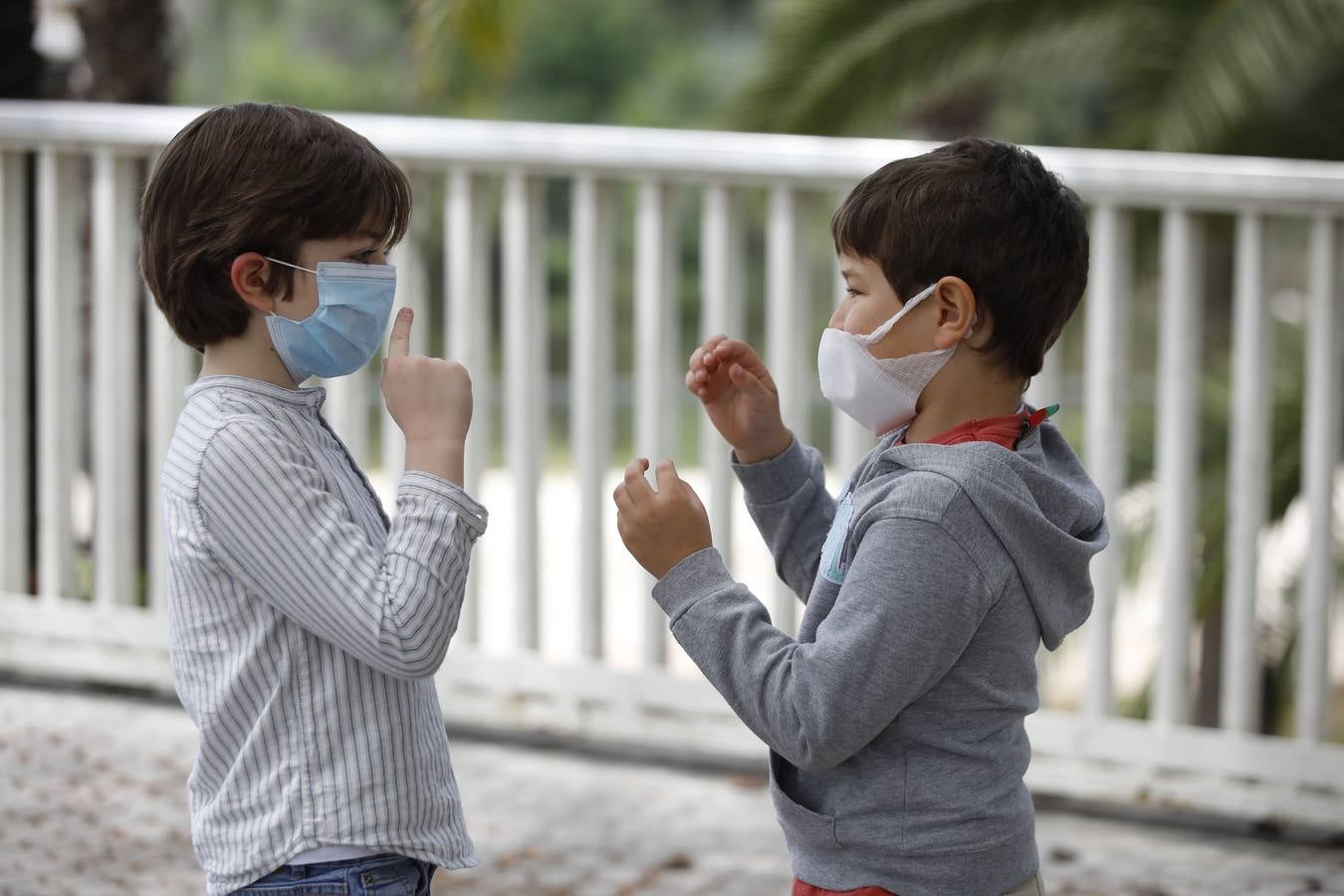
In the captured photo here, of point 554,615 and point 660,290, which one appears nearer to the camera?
point 660,290

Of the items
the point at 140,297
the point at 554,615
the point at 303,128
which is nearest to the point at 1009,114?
the point at 554,615

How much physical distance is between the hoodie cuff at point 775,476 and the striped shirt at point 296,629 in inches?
17.2

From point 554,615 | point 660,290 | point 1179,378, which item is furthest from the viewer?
point 554,615

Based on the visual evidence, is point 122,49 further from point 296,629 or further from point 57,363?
point 296,629

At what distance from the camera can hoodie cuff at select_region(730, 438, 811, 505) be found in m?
2.13

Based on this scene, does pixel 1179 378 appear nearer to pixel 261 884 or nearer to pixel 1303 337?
pixel 261 884

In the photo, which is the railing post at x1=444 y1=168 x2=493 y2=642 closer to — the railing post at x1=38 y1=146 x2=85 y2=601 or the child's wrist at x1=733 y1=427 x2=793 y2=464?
the railing post at x1=38 y1=146 x2=85 y2=601

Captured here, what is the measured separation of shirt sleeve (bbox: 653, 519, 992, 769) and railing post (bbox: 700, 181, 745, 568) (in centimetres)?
213

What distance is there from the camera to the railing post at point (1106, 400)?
3.68 metres

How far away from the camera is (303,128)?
6.13 feet

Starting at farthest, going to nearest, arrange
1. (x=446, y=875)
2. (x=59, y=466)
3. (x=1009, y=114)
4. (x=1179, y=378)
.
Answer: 1. (x=1009, y=114)
2. (x=59, y=466)
3. (x=1179, y=378)
4. (x=446, y=875)

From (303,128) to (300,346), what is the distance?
26 cm

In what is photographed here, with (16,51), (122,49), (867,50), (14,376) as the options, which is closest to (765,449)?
(14,376)

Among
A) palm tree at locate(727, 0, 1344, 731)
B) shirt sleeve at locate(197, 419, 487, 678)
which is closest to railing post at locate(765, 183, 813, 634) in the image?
shirt sleeve at locate(197, 419, 487, 678)
